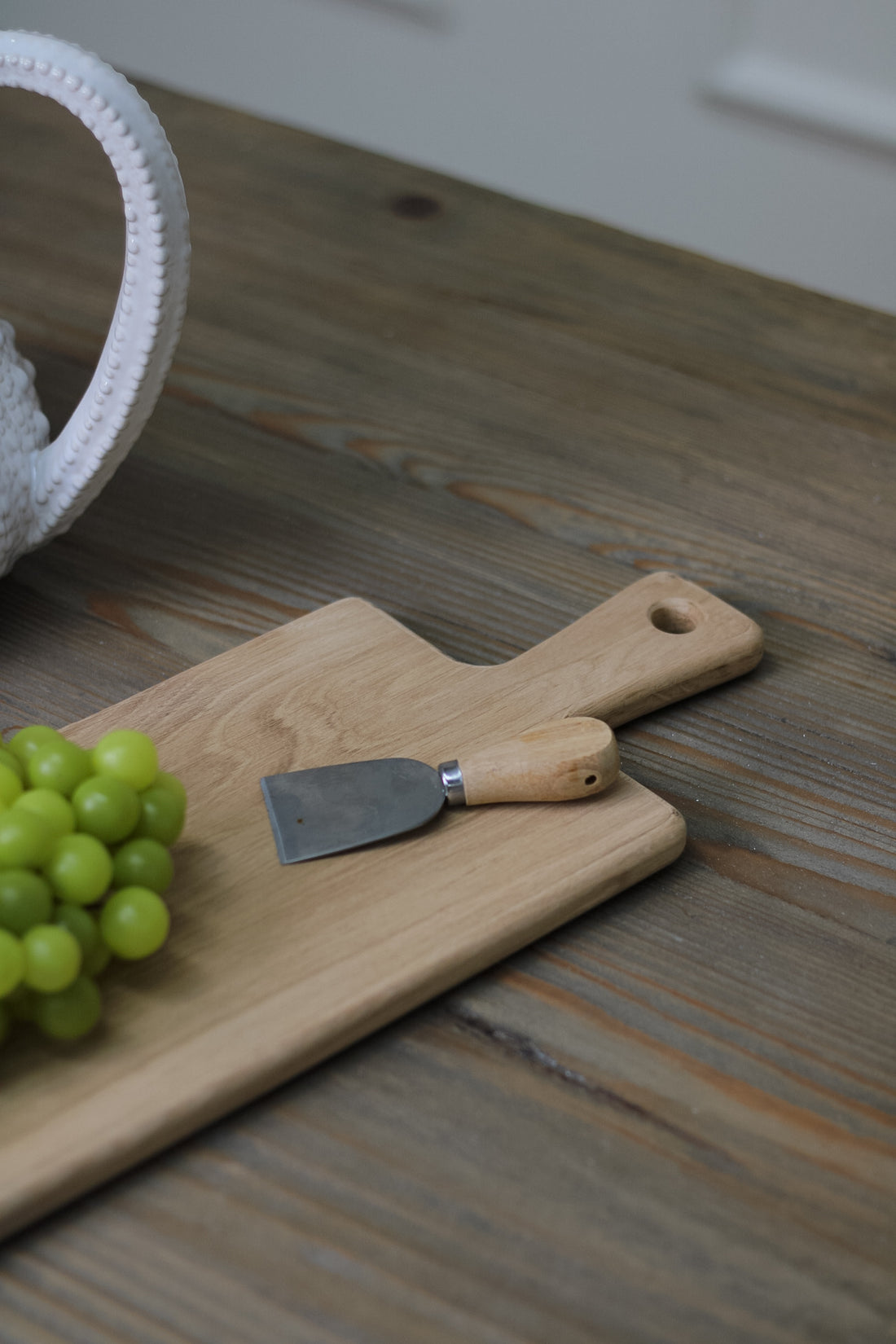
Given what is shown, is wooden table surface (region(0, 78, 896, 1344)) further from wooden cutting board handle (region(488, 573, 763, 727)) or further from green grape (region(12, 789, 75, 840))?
green grape (region(12, 789, 75, 840))

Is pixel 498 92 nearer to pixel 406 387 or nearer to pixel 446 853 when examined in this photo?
pixel 406 387

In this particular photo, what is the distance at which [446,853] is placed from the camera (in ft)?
2.03

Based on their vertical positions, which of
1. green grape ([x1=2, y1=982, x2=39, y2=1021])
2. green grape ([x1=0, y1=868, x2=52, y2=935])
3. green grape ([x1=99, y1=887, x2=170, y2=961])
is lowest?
green grape ([x1=2, y1=982, x2=39, y2=1021])

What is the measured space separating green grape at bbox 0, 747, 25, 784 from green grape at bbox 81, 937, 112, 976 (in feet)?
0.28

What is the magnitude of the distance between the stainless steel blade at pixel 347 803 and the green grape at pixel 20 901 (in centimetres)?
14

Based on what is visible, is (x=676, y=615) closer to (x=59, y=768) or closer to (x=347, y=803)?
(x=347, y=803)

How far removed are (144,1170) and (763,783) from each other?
0.39 metres

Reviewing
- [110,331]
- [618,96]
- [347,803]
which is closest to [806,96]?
[618,96]

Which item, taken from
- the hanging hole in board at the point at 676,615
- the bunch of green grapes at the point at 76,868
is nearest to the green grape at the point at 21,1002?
the bunch of green grapes at the point at 76,868

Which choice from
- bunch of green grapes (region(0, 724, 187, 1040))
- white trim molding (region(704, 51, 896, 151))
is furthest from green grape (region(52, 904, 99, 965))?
white trim molding (region(704, 51, 896, 151))

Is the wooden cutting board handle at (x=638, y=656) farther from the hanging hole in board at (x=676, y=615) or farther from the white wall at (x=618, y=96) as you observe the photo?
the white wall at (x=618, y=96)

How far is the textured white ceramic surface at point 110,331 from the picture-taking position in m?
0.63

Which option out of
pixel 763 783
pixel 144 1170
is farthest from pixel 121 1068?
pixel 763 783

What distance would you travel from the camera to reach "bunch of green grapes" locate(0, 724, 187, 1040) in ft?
1.61
